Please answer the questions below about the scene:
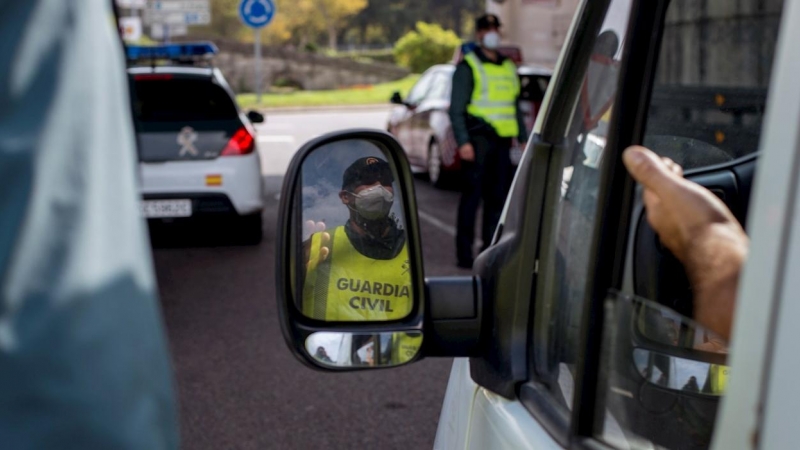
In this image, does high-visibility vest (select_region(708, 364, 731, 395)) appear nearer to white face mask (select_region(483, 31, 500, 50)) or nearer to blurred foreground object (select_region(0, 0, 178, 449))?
blurred foreground object (select_region(0, 0, 178, 449))

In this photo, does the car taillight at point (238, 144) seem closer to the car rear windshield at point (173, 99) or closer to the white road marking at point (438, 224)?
the car rear windshield at point (173, 99)

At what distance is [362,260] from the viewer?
77.7 inches

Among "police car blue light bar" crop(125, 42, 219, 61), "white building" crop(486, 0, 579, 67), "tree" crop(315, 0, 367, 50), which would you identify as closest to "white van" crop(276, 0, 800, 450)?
"police car blue light bar" crop(125, 42, 219, 61)

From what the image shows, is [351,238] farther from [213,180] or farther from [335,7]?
[335,7]

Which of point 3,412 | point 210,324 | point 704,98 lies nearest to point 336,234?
point 704,98

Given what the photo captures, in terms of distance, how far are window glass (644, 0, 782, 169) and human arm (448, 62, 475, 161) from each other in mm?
6265

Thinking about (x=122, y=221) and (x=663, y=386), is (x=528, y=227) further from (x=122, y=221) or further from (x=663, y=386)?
(x=122, y=221)

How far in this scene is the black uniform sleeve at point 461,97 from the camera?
8617 mm

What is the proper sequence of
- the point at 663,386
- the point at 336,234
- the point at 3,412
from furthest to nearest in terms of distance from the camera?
the point at 336,234 → the point at 663,386 → the point at 3,412

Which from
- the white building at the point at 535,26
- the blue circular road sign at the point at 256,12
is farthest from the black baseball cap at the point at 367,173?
the white building at the point at 535,26

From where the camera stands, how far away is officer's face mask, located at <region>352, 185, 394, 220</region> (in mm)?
1969

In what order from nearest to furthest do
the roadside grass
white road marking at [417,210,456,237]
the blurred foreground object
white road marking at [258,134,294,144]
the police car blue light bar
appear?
the blurred foreground object, the police car blue light bar, white road marking at [417,210,456,237], white road marking at [258,134,294,144], the roadside grass

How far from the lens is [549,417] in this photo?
5.97ft

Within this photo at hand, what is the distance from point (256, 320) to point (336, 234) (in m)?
5.71
